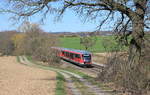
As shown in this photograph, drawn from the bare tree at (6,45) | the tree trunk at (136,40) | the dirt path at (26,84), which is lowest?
the bare tree at (6,45)

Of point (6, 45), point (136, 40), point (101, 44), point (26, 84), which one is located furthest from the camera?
point (6, 45)

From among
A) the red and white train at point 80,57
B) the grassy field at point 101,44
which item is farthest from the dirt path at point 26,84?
the red and white train at point 80,57

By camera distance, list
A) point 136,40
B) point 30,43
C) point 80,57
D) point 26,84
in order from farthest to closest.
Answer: point 30,43, point 80,57, point 26,84, point 136,40

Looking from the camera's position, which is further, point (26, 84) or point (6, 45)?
point (6, 45)

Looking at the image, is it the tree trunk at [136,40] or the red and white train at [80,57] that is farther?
the red and white train at [80,57]

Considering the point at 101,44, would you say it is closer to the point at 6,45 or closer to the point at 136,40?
the point at 6,45

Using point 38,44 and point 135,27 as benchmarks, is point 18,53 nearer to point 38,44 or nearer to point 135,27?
point 38,44

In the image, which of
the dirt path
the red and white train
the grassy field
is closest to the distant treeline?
the red and white train

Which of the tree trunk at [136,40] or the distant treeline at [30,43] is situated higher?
the tree trunk at [136,40]

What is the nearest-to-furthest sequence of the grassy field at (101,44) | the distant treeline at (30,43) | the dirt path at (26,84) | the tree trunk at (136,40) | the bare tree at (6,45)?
the dirt path at (26,84) < the tree trunk at (136,40) < the grassy field at (101,44) < the distant treeline at (30,43) < the bare tree at (6,45)

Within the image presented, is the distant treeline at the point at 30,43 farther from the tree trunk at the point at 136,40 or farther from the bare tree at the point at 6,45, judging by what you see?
the tree trunk at the point at 136,40

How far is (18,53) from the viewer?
327ft

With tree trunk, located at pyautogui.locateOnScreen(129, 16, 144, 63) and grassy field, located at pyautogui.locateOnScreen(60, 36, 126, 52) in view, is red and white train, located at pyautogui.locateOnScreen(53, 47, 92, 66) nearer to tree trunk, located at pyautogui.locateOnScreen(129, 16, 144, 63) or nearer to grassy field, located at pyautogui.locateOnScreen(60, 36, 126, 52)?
grassy field, located at pyautogui.locateOnScreen(60, 36, 126, 52)

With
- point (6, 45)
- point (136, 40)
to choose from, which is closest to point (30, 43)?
point (6, 45)
